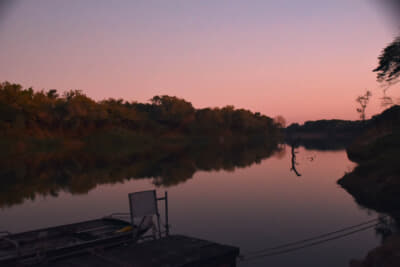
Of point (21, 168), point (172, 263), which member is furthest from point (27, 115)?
point (172, 263)

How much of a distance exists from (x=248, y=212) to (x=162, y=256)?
1458 centimetres

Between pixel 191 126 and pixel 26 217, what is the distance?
14365cm

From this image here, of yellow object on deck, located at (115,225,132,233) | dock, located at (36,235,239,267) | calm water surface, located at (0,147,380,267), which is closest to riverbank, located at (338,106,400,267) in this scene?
calm water surface, located at (0,147,380,267)

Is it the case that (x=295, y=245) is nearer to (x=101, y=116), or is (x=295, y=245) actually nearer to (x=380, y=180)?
(x=380, y=180)

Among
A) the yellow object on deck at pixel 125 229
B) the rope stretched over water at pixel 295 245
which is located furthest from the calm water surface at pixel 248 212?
the yellow object on deck at pixel 125 229

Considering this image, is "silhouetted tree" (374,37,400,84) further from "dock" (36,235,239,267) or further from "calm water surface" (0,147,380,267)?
"dock" (36,235,239,267)

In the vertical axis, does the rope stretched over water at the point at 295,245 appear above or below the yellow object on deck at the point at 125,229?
below

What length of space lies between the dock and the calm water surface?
10.4ft

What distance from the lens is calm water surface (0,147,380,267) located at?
674 inches

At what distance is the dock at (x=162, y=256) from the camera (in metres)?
10.5

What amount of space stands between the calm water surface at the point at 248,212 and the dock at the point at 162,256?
3.16 metres

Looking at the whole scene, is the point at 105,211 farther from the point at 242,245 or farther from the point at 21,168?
the point at 21,168

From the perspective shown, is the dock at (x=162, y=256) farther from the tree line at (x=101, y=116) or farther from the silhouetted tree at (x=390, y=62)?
the tree line at (x=101, y=116)

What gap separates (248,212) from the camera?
80.6 ft
